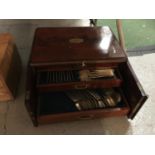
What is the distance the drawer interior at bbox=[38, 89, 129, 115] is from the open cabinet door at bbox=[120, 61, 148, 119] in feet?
0.11

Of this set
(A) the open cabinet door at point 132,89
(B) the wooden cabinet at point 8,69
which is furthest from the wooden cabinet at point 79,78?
(B) the wooden cabinet at point 8,69

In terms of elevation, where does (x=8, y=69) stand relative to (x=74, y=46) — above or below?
below

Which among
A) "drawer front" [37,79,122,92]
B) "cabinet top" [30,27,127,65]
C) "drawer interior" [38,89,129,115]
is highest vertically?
"cabinet top" [30,27,127,65]

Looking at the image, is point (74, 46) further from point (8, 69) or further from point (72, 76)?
point (8, 69)

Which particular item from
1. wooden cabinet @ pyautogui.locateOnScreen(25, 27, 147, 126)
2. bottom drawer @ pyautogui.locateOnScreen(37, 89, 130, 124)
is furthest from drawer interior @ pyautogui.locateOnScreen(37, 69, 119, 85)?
bottom drawer @ pyautogui.locateOnScreen(37, 89, 130, 124)

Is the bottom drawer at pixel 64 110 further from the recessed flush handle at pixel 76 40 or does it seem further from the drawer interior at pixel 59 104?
the recessed flush handle at pixel 76 40

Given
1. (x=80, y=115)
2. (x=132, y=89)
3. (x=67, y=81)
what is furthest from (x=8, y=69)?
(x=132, y=89)

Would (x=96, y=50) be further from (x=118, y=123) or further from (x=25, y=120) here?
(x=25, y=120)

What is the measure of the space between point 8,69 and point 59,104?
12.7 inches

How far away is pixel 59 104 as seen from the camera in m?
0.89

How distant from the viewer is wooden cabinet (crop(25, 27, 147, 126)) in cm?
80

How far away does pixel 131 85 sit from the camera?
824 mm

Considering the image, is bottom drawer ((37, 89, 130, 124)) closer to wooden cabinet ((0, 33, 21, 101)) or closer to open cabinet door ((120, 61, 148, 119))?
open cabinet door ((120, 61, 148, 119))
